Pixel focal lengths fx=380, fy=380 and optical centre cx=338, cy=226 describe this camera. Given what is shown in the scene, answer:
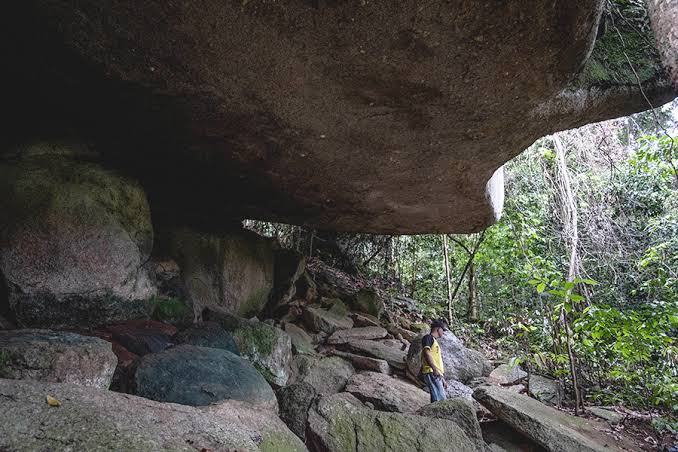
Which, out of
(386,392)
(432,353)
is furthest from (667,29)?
(386,392)

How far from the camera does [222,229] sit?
591cm

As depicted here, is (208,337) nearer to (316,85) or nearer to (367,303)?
(316,85)

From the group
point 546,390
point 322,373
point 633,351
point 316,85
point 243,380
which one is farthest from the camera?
point 546,390

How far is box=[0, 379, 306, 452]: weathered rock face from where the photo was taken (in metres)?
1.70

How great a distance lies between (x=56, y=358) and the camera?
2.34 metres

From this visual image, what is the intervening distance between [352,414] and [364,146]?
8.05 feet

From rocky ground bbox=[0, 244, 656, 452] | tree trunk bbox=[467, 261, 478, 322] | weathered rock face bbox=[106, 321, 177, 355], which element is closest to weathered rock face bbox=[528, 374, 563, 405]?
rocky ground bbox=[0, 244, 656, 452]

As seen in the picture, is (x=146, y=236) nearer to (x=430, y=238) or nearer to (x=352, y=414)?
(x=352, y=414)

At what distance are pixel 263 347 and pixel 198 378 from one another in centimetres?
144

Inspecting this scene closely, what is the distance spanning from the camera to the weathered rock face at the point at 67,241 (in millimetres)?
3264

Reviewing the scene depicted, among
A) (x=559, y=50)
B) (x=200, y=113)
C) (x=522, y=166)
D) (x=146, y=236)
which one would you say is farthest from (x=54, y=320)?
(x=522, y=166)

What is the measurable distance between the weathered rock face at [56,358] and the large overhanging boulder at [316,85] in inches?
72.4

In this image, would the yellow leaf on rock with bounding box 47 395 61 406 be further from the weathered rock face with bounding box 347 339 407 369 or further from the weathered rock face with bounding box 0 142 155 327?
the weathered rock face with bounding box 347 339 407 369

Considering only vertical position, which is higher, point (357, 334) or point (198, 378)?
point (198, 378)
